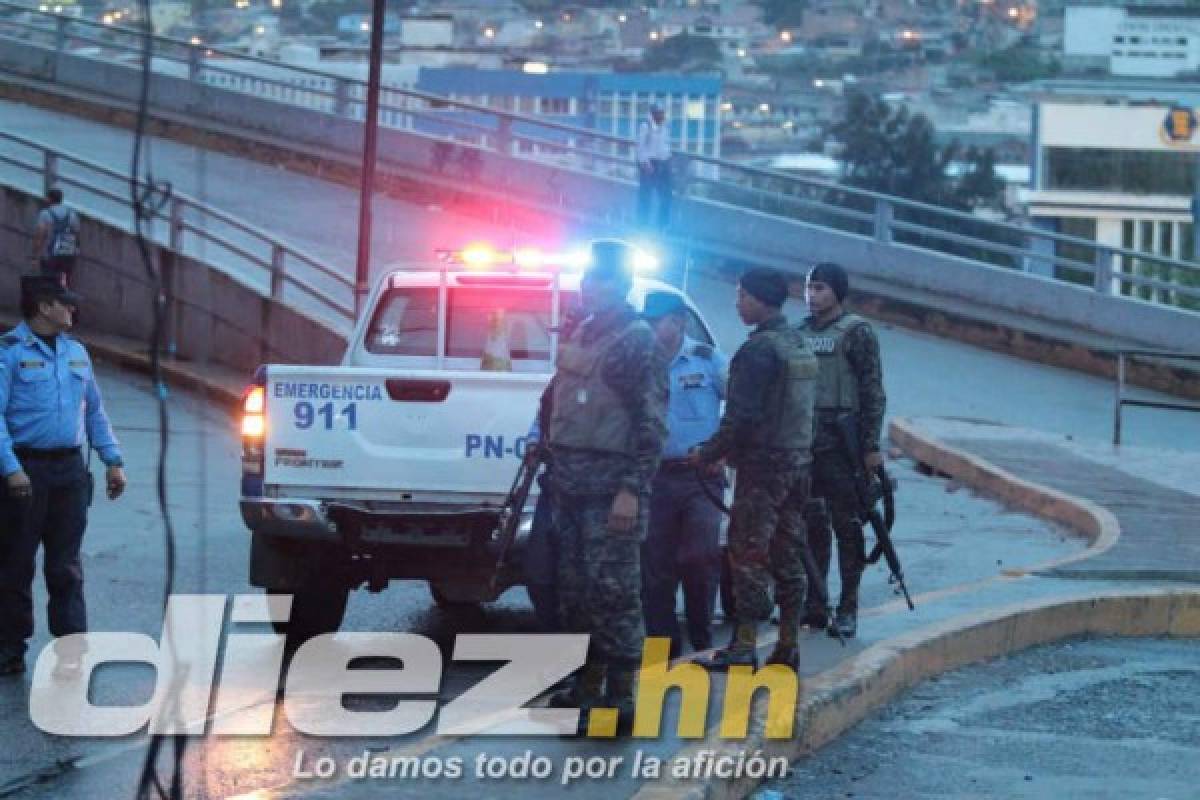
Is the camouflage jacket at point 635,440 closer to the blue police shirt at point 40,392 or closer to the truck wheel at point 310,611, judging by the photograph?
the blue police shirt at point 40,392

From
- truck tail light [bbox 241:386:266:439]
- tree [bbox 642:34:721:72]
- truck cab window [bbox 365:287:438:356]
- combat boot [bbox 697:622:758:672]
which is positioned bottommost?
combat boot [bbox 697:622:758:672]

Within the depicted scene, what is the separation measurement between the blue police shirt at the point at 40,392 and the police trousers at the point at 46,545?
0.38 feet

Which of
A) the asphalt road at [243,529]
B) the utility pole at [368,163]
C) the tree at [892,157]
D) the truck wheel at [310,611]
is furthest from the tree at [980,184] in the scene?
the truck wheel at [310,611]

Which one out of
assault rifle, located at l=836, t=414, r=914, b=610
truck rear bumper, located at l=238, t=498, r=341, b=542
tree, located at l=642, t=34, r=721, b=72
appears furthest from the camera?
tree, located at l=642, t=34, r=721, b=72

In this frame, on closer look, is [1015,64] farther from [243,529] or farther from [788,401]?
[788,401]

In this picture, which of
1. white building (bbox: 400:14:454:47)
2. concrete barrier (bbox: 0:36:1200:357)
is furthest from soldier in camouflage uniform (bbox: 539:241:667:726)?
white building (bbox: 400:14:454:47)

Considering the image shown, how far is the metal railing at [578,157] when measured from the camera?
1135 inches

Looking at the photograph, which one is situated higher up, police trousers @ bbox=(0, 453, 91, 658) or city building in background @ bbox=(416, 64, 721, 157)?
city building in background @ bbox=(416, 64, 721, 157)

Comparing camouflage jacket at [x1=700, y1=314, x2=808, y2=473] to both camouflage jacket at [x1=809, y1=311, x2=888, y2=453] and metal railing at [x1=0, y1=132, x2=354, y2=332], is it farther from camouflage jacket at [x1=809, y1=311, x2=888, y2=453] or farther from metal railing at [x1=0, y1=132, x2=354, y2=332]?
metal railing at [x1=0, y1=132, x2=354, y2=332]

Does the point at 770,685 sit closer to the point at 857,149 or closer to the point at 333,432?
the point at 333,432

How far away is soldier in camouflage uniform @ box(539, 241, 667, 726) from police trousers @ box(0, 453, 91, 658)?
122 inches

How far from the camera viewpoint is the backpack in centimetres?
2541

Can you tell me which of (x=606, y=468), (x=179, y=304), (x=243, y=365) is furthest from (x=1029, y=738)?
(x=179, y=304)

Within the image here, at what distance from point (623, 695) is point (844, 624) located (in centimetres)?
246
